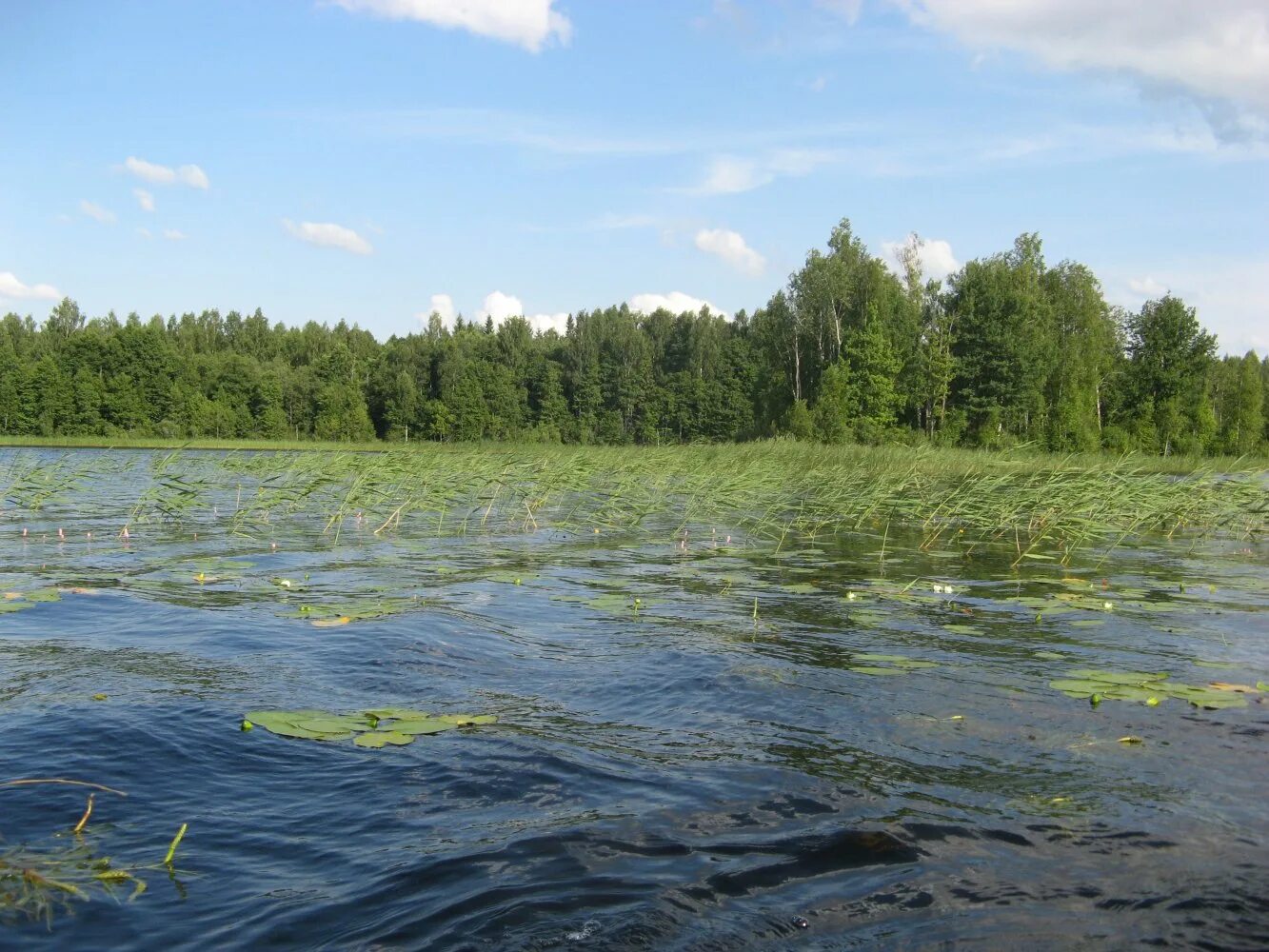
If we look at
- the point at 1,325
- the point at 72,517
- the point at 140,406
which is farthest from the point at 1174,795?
the point at 1,325

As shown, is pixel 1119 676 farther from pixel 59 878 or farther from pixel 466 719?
pixel 59 878

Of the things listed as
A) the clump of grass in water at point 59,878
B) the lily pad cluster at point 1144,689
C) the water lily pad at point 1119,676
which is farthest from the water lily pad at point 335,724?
the water lily pad at point 1119,676

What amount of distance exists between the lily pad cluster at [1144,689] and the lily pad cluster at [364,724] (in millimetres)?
4226

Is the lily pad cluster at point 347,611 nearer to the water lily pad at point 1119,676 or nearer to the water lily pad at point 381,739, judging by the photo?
the water lily pad at point 381,739

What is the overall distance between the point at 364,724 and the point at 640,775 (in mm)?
1770

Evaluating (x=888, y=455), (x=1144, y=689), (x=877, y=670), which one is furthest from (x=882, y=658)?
(x=888, y=455)

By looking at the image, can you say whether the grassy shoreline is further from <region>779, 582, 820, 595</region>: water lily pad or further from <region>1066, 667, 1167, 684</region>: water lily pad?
<region>1066, 667, 1167, 684</region>: water lily pad

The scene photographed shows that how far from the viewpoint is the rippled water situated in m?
3.67

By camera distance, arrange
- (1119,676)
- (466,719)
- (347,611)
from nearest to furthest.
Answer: (466,719), (1119,676), (347,611)

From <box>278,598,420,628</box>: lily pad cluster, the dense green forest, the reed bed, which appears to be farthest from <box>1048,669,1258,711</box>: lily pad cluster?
the dense green forest

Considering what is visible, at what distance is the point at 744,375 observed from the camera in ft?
290

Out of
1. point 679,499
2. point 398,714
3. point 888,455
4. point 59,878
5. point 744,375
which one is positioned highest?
point 744,375

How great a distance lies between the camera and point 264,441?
71688 millimetres

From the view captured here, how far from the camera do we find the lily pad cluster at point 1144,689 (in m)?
6.52
